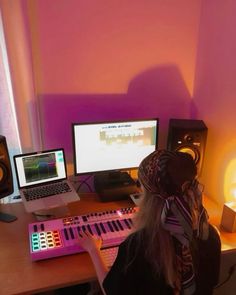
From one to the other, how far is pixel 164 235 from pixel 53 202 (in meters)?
0.80

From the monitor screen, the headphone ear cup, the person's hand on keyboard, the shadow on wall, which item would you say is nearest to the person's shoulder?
the headphone ear cup

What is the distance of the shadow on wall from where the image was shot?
68.7 inches

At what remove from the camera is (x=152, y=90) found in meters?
1.88

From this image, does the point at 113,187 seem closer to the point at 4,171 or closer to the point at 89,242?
the point at 89,242

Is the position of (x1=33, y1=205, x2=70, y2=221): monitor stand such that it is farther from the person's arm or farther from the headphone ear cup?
the headphone ear cup

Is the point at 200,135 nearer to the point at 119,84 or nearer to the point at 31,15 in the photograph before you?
the point at 119,84

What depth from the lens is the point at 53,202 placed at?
5.10ft

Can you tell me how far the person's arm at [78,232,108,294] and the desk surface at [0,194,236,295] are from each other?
2.1 inches

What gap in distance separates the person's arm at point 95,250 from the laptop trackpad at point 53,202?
10.3 inches

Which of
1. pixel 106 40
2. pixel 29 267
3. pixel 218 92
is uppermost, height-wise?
pixel 106 40

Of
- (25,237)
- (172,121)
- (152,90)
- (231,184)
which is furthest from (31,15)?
(231,184)

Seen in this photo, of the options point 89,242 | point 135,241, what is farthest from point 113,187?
point 135,241

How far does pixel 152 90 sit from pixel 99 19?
0.54 meters

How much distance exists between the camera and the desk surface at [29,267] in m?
1.13
